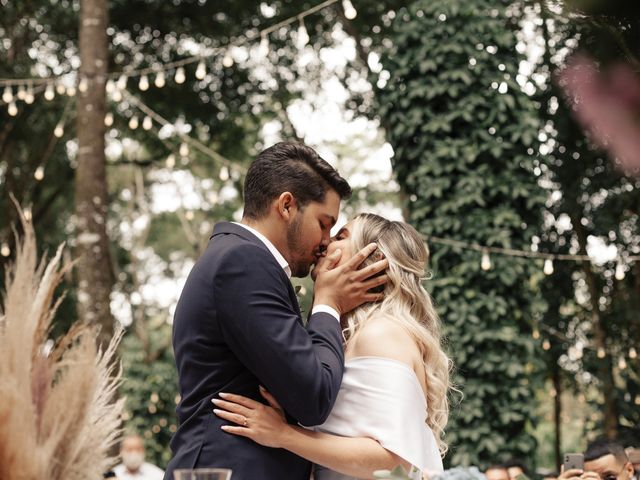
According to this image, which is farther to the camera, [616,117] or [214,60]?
[214,60]

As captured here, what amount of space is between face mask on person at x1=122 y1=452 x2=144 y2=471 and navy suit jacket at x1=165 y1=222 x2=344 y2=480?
6.05 meters

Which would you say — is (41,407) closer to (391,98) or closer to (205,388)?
(205,388)

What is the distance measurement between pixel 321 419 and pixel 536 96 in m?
6.58

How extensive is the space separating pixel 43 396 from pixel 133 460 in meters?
6.80

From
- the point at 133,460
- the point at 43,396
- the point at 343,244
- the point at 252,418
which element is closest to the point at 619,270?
the point at 133,460

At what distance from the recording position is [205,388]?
195 cm

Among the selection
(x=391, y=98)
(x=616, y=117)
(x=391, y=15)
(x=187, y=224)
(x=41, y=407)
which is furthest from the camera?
(x=187, y=224)

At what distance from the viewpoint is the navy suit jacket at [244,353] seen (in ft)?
5.90

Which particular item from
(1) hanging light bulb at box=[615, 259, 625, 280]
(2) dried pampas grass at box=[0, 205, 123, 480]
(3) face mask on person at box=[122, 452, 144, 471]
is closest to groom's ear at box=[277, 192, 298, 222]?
(2) dried pampas grass at box=[0, 205, 123, 480]

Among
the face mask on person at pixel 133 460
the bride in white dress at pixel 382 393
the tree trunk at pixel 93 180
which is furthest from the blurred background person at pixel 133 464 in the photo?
the bride in white dress at pixel 382 393

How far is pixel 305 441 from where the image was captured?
1.95m

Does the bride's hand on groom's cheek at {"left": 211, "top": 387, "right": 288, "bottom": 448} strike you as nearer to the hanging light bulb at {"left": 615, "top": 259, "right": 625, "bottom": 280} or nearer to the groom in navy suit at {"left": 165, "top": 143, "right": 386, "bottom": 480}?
the groom in navy suit at {"left": 165, "top": 143, "right": 386, "bottom": 480}

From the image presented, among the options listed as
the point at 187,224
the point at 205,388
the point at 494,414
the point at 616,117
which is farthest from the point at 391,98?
the point at 187,224

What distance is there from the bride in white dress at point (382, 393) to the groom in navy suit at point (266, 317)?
6 cm
